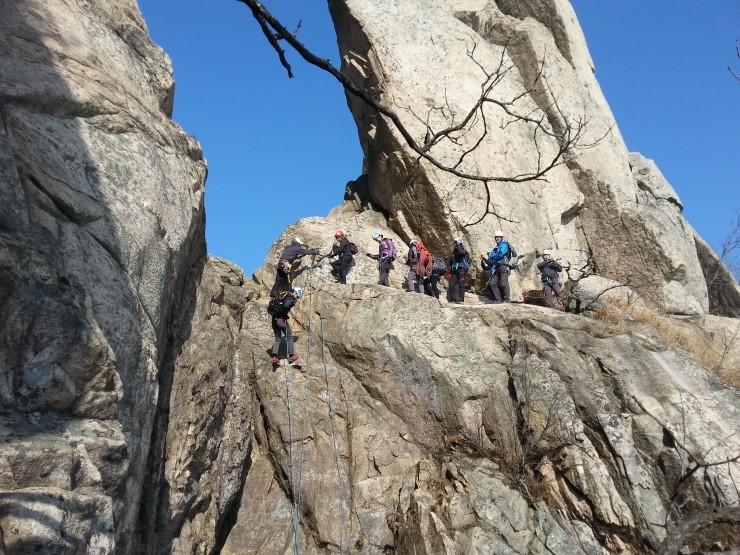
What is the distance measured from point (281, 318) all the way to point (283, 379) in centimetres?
119

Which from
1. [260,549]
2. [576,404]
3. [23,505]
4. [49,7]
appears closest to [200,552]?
[260,549]

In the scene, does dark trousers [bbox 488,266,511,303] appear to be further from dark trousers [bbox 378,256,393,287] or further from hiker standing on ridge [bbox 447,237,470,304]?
dark trousers [bbox 378,256,393,287]

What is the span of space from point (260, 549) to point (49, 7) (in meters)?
8.77

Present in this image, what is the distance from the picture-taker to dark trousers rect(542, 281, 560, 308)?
1686 cm

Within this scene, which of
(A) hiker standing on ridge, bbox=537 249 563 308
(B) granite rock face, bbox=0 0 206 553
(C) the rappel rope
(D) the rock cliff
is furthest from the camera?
(A) hiker standing on ridge, bbox=537 249 563 308

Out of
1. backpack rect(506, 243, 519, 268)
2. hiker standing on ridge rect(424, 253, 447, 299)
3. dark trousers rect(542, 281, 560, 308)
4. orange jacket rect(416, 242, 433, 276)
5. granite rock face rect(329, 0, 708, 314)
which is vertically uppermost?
granite rock face rect(329, 0, 708, 314)

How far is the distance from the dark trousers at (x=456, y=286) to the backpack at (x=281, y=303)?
4650 millimetres

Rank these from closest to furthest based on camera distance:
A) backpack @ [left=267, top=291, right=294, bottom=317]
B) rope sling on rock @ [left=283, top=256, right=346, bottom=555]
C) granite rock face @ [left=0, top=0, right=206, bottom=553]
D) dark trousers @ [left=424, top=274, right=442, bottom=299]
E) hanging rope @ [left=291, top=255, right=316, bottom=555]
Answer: granite rock face @ [left=0, top=0, right=206, bottom=553], hanging rope @ [left=291, top=255, right=316, bottom=555], rope sling on rock @ [left=283, top=256, right=346, bottom=555], backpack @ [left=267, top=291, right=294, bottom=317], dark trousers @ [left=424, top=274, right=442, bottom=299]

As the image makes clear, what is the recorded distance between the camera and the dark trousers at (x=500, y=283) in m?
17.0

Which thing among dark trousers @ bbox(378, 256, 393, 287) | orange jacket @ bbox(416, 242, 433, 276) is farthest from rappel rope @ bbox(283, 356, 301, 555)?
orange jacket @ bbox(416, 242, 433, 276)

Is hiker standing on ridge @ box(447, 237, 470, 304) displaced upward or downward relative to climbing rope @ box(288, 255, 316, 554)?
upward

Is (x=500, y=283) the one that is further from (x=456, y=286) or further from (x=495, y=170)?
(x=495, y=170)

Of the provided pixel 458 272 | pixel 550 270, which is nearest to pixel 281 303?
pixel 458 272

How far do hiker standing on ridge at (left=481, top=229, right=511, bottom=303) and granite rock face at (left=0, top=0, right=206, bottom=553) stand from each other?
25.9 ft
